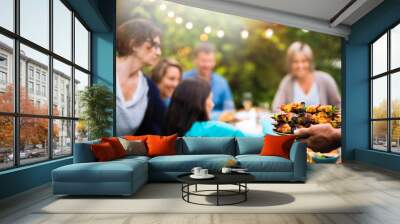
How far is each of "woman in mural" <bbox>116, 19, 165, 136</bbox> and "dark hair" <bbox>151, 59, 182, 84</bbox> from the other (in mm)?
130

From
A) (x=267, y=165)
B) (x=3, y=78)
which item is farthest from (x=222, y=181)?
(x=3, y=78)

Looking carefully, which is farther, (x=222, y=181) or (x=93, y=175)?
(x=93, y=175)

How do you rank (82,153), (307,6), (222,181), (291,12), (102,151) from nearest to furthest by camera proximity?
(222,181), (82,153), (102,151), (307,6), (291,12)

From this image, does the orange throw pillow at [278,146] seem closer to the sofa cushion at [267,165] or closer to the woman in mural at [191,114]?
the sofa cushion at [267,165]

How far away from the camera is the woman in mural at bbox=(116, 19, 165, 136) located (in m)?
9.36

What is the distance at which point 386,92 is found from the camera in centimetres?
852

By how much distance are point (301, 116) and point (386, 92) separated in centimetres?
196

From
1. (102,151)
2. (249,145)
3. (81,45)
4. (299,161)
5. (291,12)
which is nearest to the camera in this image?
(102,151)

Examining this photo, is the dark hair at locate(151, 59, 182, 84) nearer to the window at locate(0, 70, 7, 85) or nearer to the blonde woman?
the blonde woman

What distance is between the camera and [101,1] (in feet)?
28.6

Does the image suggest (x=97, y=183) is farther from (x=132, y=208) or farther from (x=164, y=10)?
(x=164, y=10)

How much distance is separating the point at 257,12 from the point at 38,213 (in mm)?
6592

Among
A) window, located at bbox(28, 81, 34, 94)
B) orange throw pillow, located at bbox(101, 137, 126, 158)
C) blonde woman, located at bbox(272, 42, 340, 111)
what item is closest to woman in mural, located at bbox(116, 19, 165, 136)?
blonde woman, located at bbox(272, 42, 340, 111)

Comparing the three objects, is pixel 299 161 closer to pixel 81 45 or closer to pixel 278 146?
pixel 278 146
